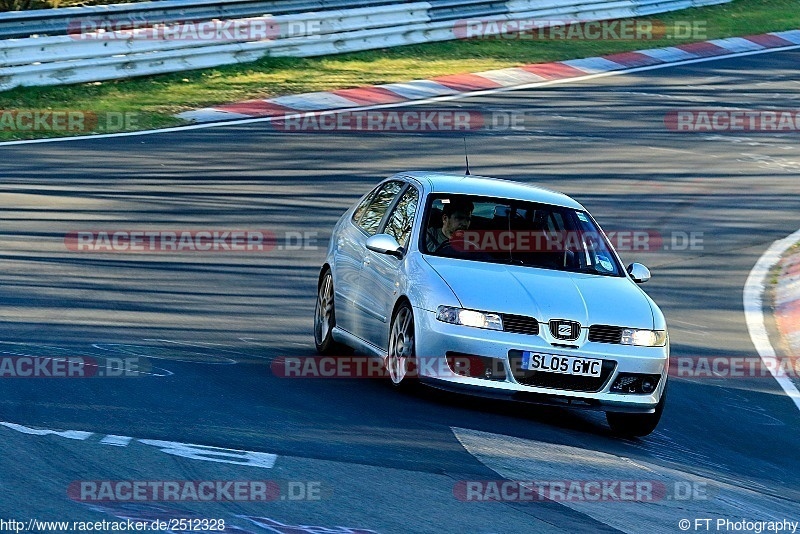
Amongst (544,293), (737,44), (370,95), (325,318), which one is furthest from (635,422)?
(737,44)

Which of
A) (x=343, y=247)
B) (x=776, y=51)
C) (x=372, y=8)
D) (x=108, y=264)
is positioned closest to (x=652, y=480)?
(x=343, y=247)

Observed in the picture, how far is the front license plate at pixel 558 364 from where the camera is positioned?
8.49 metres

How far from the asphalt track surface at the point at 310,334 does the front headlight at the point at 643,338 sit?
620 mm

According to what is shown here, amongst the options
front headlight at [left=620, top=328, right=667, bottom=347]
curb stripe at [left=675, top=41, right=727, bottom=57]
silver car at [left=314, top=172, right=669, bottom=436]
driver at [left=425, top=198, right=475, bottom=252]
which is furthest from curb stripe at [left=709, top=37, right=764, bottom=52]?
front headlight at [left=620, top=328, right=667, bottom=347]

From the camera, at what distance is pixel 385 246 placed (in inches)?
371

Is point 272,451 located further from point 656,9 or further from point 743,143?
point 656,9

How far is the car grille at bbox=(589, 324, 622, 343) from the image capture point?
862 centimetres

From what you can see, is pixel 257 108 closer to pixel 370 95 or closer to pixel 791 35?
pixel 370 95

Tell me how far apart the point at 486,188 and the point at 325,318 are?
159 centimetres

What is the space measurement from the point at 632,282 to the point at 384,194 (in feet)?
6.83

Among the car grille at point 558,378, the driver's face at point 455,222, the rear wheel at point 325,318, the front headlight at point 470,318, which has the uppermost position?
the driver's face at point 455,222

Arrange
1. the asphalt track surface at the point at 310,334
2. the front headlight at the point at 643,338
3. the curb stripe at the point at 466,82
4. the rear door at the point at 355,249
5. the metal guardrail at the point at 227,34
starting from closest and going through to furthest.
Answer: the asphalt track surface at the point at 310,334
the front headlight at the point at 643,338
the rear door at the point at 355,249
the metal guardrail at the point at 227,34
the curb stripe at the point at 466,82

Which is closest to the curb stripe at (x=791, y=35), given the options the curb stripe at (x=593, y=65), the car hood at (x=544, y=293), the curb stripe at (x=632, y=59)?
the curb stripe at (x=632, y=59)

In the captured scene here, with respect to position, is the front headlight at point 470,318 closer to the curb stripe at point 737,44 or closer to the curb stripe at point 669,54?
the curb stripe at point 669,54
